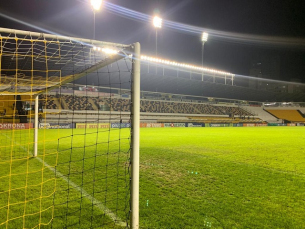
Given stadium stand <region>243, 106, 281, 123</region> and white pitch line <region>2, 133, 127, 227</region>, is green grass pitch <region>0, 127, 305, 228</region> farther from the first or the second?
stadium stand <region>243, 106, 281, 123</region>

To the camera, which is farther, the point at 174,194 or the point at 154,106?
the point at 154,106

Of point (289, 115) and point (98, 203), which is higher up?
point (289, 115)

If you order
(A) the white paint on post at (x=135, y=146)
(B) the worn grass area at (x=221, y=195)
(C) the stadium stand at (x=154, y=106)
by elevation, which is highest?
(C) the stadium stand at (x=154, y=106)

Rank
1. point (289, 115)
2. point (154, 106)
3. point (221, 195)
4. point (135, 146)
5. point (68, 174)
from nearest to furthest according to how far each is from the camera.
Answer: point (135, 146)
point (221, 195)
point (68, 174)
point (154, 106)
point (289, 115)

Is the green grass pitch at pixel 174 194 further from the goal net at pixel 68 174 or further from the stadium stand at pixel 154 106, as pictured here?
the stadium stand at pixel 154 106

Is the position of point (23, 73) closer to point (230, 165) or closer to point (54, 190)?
point (54, 190)

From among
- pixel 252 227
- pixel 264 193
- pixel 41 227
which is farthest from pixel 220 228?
pixel 41 227

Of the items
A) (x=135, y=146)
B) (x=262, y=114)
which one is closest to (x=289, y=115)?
(x=262, y=114)

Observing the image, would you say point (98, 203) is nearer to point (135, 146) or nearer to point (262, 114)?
point (135, 146)

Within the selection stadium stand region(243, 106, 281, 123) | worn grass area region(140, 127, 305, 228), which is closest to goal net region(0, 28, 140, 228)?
worn grass area region(140, 127, 305, 228)

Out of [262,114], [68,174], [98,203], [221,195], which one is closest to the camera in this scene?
[98,203]

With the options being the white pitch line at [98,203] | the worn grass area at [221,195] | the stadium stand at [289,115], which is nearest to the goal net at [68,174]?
the white pitch line at [98,203]

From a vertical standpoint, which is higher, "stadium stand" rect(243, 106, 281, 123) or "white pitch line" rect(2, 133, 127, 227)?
"stadium stand" rect(243, 106, 281, 123)

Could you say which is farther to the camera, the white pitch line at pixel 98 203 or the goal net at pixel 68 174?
the white pitch line at pixel 98 203
